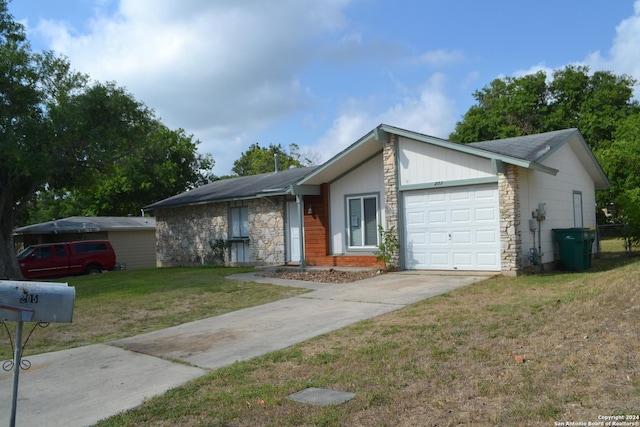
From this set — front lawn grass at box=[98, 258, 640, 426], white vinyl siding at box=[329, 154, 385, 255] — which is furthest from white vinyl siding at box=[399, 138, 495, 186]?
front lawn grass at box=[98, 258, 640, 426]

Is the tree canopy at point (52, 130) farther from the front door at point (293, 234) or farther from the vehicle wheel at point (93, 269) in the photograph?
the front door at point (293, 234)

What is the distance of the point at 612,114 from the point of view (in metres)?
34.5

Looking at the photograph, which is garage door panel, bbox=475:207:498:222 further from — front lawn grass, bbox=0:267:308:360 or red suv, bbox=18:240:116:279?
red suv, bbox=18:240:116:279

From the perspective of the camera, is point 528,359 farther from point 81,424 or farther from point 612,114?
point 612,114

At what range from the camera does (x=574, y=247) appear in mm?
14133

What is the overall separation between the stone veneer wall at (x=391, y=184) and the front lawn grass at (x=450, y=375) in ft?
22.9

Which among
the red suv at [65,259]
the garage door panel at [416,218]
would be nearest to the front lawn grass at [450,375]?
the garage door panel at [416,218]

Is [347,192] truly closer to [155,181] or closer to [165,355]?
[165,355]

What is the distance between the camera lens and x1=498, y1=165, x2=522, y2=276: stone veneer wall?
1252 cm

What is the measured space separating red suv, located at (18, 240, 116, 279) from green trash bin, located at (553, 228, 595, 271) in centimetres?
2011

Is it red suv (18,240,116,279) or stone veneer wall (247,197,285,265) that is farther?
red suv (18,240,116,279)

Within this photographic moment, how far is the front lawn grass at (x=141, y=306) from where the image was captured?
27.8 ft

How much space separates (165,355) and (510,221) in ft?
29.0


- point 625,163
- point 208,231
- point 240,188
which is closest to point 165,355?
point 240,188
